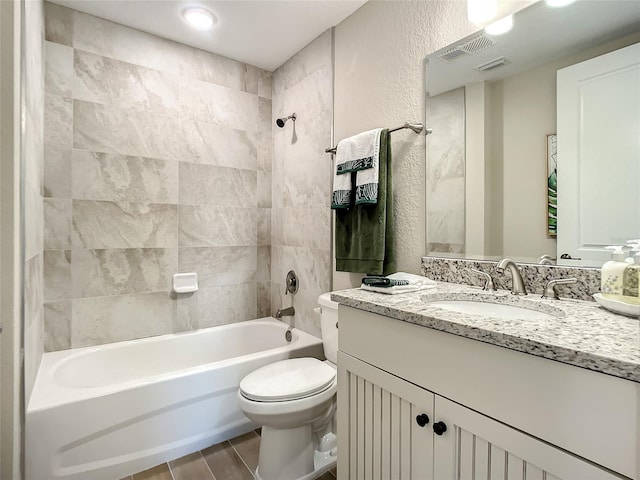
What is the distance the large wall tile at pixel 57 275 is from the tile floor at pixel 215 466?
1077 millimetres

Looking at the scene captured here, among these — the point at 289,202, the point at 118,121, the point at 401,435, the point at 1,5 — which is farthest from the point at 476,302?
the point at 118,121

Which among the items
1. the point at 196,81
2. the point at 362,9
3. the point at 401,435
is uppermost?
the point at 362,9

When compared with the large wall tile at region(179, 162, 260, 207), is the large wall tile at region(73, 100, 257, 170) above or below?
above

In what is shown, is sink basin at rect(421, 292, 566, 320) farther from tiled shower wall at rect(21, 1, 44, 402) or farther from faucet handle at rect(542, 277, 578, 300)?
tiled shower wall at rect(21, 1, 44, 402)

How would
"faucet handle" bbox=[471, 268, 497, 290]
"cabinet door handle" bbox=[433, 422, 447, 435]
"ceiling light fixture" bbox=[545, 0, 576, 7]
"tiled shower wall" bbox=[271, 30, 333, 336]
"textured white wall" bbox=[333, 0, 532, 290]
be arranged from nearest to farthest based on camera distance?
"cabinet door handle" bbox=[433, 422, 447, 435] < "ceiling light fixture" bbox=[545, 0, 576, 7] < "faucet handle" bbox=[471, 268, 497, 290] < "textured white wall" bbox=[333, 0, 532, 290] < "tiled shower wall" bbox=[271, 30, 333, 336]

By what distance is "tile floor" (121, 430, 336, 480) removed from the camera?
155cm

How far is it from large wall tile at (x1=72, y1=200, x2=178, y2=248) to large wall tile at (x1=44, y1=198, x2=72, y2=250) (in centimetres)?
3

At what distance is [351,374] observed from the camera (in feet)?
3.72

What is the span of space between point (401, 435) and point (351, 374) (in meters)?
0.25

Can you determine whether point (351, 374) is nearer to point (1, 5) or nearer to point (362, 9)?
point (1, 5)

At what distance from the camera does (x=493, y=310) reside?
113cm

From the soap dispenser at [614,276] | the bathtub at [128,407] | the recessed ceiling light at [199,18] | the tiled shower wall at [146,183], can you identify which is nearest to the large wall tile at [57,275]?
the tiled shower wall at [146,183]

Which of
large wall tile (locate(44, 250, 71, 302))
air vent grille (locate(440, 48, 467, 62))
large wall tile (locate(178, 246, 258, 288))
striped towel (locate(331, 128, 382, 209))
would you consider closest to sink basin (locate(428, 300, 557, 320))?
striped towel (locate(331, 128, 382, 209))

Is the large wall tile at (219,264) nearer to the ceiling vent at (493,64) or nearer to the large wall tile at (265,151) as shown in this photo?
the large wall tile at (265,151)
